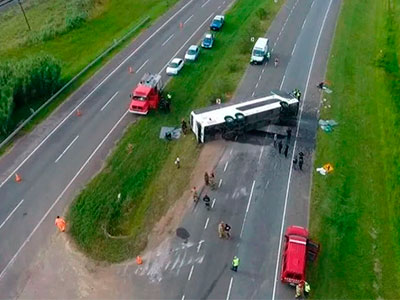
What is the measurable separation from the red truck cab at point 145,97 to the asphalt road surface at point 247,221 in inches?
323

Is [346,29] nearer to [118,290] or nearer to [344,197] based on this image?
[344,197]

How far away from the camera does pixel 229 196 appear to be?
3284 centimetres

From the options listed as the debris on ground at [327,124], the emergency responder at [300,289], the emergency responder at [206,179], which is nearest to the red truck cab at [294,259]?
the emergency responder at [300,289]

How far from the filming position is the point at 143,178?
114 feet

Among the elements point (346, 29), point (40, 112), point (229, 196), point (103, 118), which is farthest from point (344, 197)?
point (346, 29)

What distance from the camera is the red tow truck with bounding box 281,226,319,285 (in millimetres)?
26000

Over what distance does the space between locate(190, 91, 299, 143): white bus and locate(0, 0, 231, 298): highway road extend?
7.07 meters

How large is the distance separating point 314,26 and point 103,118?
33.1m

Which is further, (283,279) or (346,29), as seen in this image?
(346,29)

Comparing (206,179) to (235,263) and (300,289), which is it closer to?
→ (235,263)

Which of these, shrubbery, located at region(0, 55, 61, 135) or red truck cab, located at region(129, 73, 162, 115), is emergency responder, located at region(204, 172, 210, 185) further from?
shrubbery, located at region(0, 55, 61, 135)

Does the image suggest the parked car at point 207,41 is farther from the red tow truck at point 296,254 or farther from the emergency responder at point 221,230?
the red tow truck at point 296,254

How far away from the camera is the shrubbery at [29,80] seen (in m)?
41.1

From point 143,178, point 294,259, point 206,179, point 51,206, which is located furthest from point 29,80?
point 294,259
